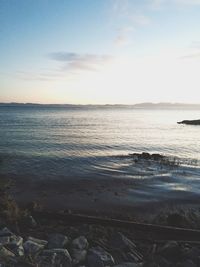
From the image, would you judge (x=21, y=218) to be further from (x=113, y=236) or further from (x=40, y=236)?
(x=113, y=236)

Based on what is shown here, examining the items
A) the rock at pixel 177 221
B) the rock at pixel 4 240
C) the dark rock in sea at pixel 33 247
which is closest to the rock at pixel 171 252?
the rock at pixel 177 221

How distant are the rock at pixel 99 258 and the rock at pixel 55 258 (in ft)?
1.95

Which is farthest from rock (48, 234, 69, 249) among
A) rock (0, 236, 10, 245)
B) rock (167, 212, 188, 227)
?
rock (167, 212, 188, 227)

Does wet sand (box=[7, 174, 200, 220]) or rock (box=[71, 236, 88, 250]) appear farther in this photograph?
wet sand (box=[7, 174, 200, 220])

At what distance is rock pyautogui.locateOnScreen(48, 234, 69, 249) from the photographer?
835cm

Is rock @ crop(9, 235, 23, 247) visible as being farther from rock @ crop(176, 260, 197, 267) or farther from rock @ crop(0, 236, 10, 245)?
rock @ crop(176, 260, 197, 267)

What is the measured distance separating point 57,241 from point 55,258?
123 centimetres

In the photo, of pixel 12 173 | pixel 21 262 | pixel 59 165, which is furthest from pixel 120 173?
pixel 21 262

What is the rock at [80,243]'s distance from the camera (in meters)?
8.30

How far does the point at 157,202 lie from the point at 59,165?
11.8 metres

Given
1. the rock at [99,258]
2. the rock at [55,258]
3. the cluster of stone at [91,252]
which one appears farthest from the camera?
the rock at [99,258]

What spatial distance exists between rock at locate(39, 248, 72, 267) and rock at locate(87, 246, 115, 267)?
59 cm

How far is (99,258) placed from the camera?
7590 mm

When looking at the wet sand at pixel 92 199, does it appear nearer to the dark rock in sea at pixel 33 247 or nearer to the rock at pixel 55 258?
the dark rock in sea at pixel 33 247
